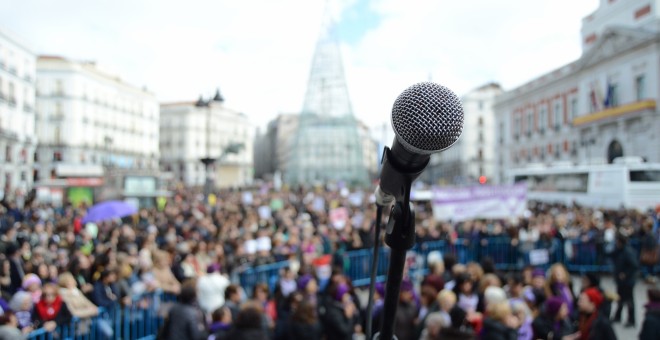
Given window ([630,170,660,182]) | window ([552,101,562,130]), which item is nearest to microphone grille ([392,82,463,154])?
window ([630,170,660,182])

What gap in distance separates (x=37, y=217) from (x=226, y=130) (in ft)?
263

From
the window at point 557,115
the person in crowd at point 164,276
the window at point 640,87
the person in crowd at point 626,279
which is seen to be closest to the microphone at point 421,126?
the person in crowd at point 164,276

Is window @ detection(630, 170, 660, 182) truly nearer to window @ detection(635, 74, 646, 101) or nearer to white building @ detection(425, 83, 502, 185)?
window @ detection(635, 74, 646, 101)

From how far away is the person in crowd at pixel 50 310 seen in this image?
17.8 ft

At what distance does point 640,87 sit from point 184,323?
37.5m

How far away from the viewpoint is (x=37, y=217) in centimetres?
1438

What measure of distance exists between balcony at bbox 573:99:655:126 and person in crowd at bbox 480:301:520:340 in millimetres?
33444

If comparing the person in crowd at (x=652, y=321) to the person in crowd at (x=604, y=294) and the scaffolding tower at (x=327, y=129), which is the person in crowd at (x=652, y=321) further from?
the scaffolding tower at (x=327, y=129)

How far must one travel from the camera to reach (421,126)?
4.40ft

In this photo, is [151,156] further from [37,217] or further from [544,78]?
[37,217]

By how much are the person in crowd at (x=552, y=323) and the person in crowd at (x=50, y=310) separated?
4.95 meters

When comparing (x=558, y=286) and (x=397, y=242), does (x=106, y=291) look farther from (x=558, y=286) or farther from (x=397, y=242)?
(x=397, y=242)

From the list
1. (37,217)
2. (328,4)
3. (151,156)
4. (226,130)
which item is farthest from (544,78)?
(226,130)

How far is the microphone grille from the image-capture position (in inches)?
52.9
